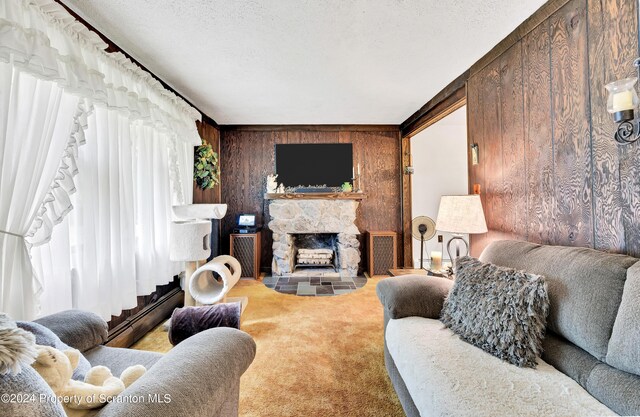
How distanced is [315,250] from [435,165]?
8.17 ft

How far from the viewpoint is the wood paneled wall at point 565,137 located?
4.03ft

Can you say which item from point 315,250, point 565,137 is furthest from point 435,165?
point 565,137

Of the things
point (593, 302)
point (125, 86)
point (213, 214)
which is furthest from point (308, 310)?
point (125, 86)

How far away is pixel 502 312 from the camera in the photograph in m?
1.20

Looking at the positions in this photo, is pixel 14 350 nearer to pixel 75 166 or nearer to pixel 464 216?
pixel 75 166

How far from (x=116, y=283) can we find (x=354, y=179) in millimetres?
3248

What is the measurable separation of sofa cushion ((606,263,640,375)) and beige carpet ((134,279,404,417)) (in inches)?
39.6

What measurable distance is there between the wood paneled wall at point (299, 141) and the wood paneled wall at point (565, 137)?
208 centimetres

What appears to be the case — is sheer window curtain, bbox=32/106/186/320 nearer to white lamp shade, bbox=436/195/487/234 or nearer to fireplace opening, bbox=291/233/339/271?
fireplace opening, bbox=291/233/339/271

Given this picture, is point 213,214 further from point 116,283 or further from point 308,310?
point 308,310

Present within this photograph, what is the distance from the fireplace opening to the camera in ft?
13.8

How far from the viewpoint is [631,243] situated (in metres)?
1.20

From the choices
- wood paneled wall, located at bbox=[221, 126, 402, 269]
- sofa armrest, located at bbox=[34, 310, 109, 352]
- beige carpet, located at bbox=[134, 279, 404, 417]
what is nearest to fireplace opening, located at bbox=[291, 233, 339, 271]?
wood paneled wall, located at bbox=[221, 126, 402, 269]

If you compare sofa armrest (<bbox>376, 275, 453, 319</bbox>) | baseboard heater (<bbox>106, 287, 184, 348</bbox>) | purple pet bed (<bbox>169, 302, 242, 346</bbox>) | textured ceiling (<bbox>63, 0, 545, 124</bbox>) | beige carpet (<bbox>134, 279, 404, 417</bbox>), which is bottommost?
beige carpet (<bbox>134, 279, 404, 417</bbox>)
